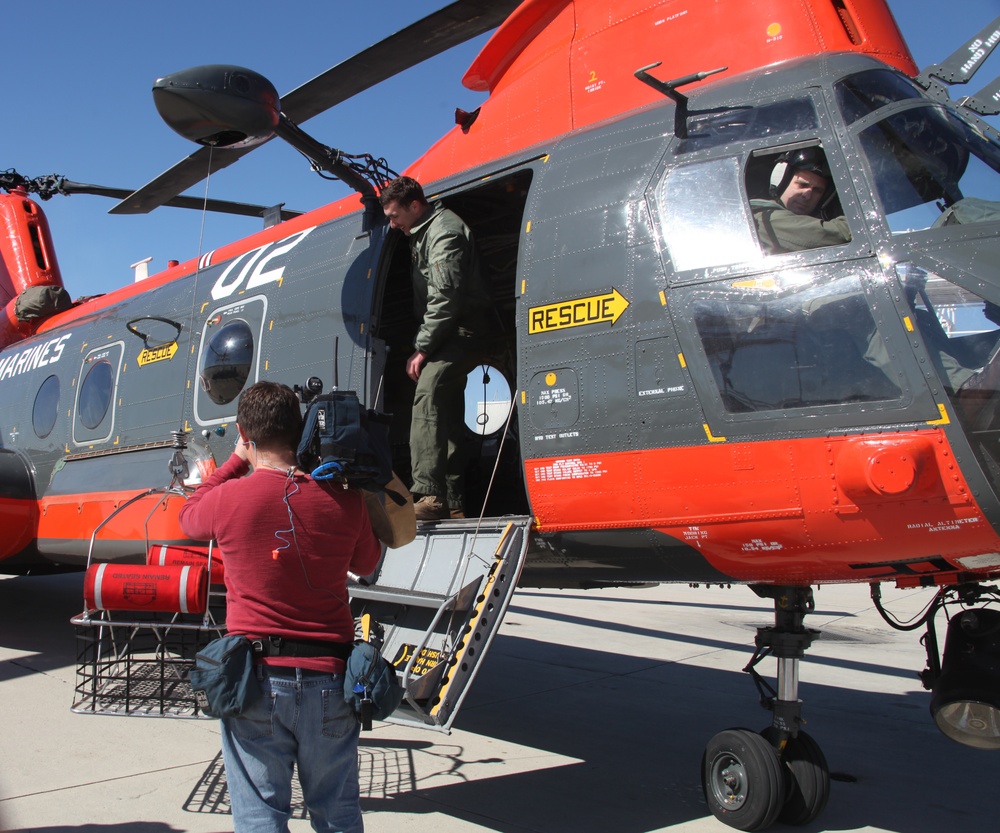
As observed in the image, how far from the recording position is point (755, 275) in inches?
140

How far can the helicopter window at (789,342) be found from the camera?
10.9 ft

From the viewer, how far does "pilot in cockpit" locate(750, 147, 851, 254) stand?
3535 millimetres

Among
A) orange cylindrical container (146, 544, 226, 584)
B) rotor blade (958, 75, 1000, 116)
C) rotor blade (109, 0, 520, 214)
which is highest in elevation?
rotor blade (109, 0, 520, 214)

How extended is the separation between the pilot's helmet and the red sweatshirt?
2422mm

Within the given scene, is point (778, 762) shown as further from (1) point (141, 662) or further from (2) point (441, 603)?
(1) point (141, 662)

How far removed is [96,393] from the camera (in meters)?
7.37

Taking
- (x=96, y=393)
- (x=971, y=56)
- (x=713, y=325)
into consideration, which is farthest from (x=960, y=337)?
(x=96, y=393)

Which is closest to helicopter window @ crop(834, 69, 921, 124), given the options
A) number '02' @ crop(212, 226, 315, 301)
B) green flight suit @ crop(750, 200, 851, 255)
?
green flight suit @ crop(750, 200, 851, 255)

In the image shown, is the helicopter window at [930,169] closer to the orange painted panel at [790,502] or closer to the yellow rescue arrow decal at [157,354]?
the orange painted panel at [790,502]

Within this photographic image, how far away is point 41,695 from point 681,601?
878 cm

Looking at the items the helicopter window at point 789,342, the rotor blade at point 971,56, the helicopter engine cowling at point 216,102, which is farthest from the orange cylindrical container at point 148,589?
the rotor blade at point 971,56

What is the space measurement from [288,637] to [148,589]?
2176 millimetres

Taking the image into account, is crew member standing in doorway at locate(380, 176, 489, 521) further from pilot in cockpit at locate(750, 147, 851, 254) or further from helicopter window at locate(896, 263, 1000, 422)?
helicopter window at locate(896, 263, 1000, 422)

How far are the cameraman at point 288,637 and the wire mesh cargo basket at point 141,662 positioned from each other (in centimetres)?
179
